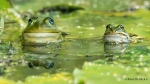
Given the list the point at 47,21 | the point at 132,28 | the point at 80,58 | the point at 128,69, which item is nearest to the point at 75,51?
the point at 80,58

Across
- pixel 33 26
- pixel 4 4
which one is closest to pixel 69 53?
pixel 33 26

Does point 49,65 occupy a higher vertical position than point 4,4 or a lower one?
lower

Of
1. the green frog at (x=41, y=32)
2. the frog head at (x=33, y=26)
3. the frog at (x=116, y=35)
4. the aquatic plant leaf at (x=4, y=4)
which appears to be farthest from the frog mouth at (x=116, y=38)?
the aquatic plant leaf at (x=4, y=4)

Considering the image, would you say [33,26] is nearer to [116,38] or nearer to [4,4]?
[4,4]

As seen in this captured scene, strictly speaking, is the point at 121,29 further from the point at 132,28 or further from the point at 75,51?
the point at 132,28

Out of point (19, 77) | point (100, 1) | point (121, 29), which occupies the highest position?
point (100, 1)

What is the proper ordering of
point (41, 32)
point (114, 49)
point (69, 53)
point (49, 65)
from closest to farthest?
1. point (49, 65)
2. point (69, 53)
3. point (114, 49)
4. point (41, 32)

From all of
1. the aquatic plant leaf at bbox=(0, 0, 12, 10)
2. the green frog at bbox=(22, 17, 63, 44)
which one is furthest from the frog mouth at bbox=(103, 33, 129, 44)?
the aquatic plant leaf at bbox=(0, 0, 12, 10)

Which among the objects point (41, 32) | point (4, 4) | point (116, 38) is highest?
point (4, 4)
